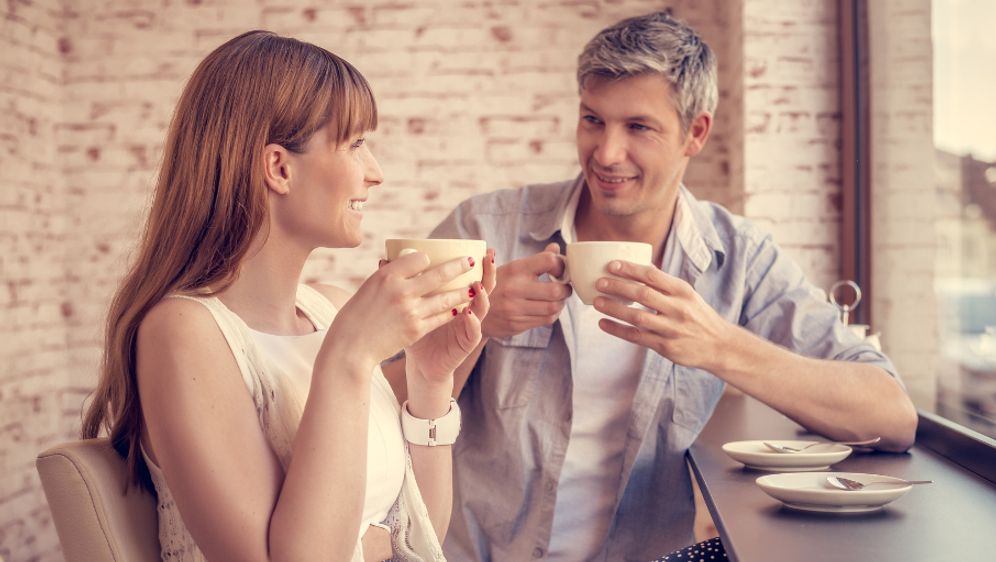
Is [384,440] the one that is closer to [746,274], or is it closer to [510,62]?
[746,274]

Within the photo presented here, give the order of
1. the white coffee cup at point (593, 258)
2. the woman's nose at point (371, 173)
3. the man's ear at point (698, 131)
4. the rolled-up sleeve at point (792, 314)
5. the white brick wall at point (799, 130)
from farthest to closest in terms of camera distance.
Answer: the white brick wall at point (799, 130)
the man's ear at point (698, 131)
the rolled-up sleeve at point (792, 314)
the white coffee cup at point (593, 258)
the woman's nose at point (371, 173)

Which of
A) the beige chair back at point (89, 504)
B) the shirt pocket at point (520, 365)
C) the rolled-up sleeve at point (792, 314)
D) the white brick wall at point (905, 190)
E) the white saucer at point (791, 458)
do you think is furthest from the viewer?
the white brick wall at point (905, 190)

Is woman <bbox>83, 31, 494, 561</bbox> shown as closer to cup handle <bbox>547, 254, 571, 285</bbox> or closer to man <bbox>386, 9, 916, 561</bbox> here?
cup handle <bbox>547, 254, 571, 285</bbox>

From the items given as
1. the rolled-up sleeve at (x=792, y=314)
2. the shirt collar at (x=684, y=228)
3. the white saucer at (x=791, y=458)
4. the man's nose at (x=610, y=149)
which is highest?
the man's nose at (x=610, y=149)

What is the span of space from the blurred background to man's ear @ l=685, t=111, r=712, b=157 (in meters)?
1.06

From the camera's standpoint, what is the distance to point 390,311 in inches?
43.9

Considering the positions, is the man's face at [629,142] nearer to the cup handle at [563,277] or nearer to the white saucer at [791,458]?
the cup handle at [563,277]

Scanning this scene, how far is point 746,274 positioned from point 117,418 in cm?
126

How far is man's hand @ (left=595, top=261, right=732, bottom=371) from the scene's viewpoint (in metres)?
1.42

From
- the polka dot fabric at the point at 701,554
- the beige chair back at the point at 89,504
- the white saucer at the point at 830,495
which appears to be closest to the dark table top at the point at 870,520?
the white saucer at the point at 830,495

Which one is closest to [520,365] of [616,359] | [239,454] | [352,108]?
[616,359]

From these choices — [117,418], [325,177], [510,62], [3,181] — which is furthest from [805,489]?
[3,181]

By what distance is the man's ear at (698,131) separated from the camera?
6.76 feet

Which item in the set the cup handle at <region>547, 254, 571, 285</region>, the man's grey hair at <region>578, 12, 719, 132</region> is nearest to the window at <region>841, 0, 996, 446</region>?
the man's grey hair at <region>578, 12, 719, 132</region>
